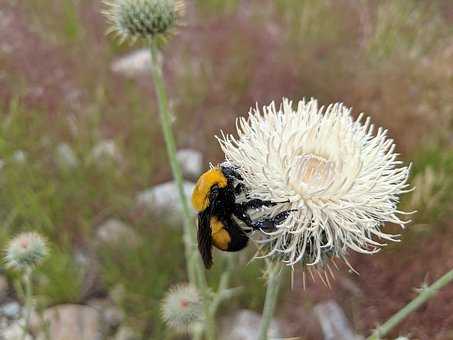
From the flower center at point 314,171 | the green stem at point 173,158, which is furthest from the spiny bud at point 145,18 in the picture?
the flower center at point 314,171

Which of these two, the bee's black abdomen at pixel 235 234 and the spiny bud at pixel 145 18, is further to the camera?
the spiny bud at pixel 145 18

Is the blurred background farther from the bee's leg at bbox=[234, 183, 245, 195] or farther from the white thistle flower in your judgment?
the bee's leg at bbox=[234, 183, 245, 195]

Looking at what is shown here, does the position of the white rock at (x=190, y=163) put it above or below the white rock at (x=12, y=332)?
above

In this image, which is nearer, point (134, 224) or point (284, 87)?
point (134, 224)

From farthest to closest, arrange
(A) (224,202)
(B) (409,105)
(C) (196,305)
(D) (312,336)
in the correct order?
(B) (409,105), (D) (312,336), (C) (196,305), (A) (224,202)

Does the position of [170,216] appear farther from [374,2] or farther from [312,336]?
[374,2]

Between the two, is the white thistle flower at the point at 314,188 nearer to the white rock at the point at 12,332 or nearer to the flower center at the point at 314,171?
the flower center at the point at 314,171

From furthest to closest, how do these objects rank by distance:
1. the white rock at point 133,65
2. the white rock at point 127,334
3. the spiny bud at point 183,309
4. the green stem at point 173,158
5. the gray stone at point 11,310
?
the white rock at point 133,65, the gray stone at point 11,310, the white rock at point 127,334, the spiny bud at point 183,309, the green stem at point 173,158

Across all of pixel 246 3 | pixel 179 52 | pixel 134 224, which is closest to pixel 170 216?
pixel 134 224
